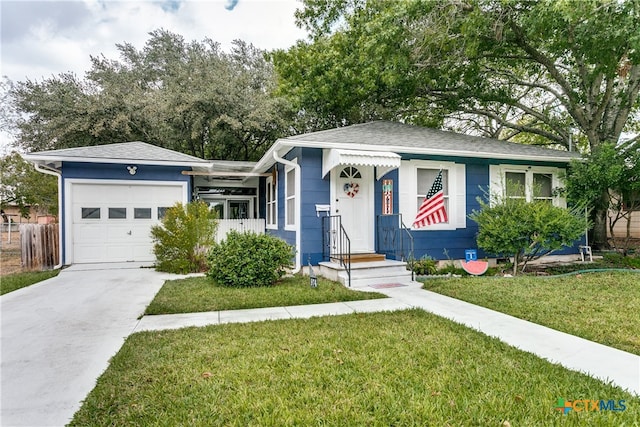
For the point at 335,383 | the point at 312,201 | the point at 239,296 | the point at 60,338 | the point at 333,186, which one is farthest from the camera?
the point at 333,186

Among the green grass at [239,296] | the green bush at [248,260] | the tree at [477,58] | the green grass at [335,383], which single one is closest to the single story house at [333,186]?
the green bush at [248,260]

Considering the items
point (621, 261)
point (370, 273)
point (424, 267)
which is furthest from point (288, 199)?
point (621, 261)

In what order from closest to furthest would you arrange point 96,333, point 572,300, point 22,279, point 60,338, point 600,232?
point 60,338 → point 96,333 → point 572,300 → point 22,279 → point 600,232

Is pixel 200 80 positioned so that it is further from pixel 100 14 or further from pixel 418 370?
pixel 418 370

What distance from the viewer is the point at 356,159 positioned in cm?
728

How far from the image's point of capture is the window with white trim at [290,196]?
845cm

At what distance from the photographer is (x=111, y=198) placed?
9812 mm

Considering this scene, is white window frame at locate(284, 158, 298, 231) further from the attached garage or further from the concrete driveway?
the concrete driveway

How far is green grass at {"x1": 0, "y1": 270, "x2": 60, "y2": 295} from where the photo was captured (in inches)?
263

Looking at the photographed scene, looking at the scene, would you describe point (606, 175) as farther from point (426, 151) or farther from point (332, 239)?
point (332, 239)

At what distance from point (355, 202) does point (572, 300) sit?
14.9ft

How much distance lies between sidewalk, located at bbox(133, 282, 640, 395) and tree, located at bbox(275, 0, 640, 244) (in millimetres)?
6912

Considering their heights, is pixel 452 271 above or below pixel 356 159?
below

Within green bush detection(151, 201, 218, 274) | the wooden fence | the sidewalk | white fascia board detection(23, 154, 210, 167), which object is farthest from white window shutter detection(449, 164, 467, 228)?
the wooden fence
